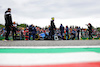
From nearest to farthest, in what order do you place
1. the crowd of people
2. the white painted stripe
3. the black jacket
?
the white painted stripe → the black jacket → the crowd of people

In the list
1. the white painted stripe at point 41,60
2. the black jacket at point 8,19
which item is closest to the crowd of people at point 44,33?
the black jacket at point 8,19

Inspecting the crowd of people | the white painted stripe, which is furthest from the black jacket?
the white painted stripe

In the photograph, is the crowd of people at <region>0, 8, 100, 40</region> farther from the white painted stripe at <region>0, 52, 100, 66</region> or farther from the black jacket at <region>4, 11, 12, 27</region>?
the white painted stripe at <region>0, 52, 100, 66</region>

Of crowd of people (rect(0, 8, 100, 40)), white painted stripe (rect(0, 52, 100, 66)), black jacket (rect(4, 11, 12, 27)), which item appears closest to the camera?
white painted stripe (rect(0, 52, 100, 66))

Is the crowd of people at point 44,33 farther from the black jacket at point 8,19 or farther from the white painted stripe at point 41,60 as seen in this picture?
the white painted stripe at point 41,60

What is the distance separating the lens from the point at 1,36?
12516 mm

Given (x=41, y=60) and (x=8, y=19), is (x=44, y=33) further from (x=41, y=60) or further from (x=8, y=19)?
(x=41, y=60)

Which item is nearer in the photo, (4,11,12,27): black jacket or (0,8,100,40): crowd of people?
(4,11,12,27): black jacket

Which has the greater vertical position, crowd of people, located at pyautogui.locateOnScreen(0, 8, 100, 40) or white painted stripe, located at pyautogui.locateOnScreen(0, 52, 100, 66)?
crowd of people, located at pyautogui.locateOnScreen(0, 8, 100, 40)

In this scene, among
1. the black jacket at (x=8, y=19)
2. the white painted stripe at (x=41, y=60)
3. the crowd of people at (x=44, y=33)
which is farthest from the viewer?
the crowd of people at (x=44, y=33)

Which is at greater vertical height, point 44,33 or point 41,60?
point 44,33

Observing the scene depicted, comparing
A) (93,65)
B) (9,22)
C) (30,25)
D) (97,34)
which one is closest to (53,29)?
(30,25)

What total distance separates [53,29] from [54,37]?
97 centimetres

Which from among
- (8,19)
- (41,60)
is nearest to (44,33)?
(8,19)
